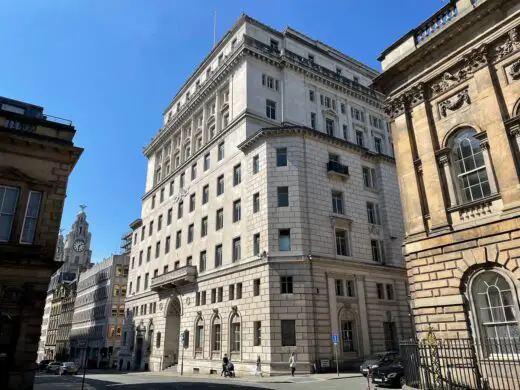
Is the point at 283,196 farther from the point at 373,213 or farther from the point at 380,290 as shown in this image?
the point at 380,290

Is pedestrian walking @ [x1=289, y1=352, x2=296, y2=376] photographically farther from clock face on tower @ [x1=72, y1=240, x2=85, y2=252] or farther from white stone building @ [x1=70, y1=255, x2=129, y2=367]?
clock face on tower @ [x1=72, y1=240, x2=85, y2=252]

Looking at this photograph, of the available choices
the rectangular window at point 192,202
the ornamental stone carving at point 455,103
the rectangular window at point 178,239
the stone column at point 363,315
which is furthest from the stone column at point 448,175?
the rectangular window at point 178,239

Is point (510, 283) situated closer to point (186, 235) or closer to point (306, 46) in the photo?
point (186, 235)

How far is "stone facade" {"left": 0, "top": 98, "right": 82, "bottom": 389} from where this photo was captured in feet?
61.1

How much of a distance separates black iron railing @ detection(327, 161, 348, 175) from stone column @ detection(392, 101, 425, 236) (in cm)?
1803

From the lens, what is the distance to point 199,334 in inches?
1614

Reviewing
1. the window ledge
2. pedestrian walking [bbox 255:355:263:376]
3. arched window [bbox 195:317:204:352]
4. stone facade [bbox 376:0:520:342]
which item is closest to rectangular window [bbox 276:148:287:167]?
pedestrian walking [bbox 255:355:263:376]

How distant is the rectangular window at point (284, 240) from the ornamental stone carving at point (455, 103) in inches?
734

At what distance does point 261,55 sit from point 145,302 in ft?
121

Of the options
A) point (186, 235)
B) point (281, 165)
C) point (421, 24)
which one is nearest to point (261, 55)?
point (281, 165)

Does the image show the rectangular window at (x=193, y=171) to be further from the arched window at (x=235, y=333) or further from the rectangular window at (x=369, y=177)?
the rectangular window at (x=369, y=177)

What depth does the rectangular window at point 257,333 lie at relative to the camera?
107 ft

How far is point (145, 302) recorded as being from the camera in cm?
5500

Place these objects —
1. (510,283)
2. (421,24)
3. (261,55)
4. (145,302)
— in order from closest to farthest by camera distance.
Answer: (510,283)
(421,24)
(261,55)
(145,302)
